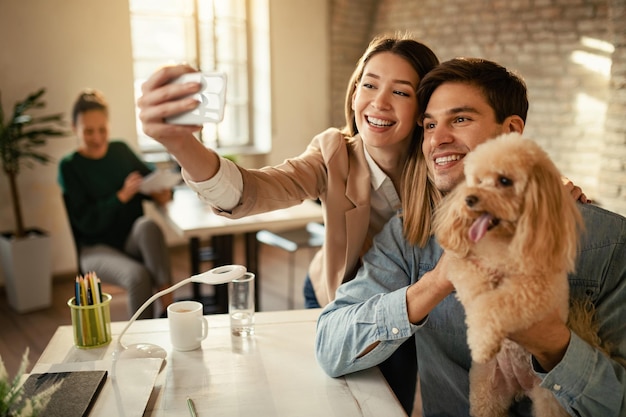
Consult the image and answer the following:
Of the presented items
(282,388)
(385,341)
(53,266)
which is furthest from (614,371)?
(53,266)

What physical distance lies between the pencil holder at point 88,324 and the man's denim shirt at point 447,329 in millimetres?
575

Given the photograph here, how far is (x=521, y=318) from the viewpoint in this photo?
0.98m

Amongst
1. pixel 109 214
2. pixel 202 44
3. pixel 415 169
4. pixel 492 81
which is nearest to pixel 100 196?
pixel 109 214

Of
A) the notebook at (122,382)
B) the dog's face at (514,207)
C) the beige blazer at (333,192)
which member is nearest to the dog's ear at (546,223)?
the dog's face at (514,207)

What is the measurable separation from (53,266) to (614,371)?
451cm

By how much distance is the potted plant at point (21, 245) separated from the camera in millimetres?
3799

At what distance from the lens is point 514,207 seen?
96cm

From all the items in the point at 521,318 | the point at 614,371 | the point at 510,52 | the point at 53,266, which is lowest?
the point at 53,266

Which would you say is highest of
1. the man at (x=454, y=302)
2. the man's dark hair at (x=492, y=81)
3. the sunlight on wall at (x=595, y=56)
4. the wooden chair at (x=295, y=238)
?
the sunlight on wall at (x=595, y=56)

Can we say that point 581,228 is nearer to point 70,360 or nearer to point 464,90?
point 464,90

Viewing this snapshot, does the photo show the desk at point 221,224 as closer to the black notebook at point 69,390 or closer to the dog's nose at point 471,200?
the black notebook at point 69,390

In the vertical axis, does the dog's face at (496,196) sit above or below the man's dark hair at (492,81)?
below

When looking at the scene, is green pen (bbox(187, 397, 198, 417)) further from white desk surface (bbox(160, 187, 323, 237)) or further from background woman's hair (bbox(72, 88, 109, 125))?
background woman's hair (bbox(72, 88, 109, 125))

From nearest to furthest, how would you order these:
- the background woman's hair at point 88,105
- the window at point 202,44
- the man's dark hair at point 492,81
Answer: the man's dark hair at point 492,81 → the background woman's hair at point 88,105 → the window at point 202,44
